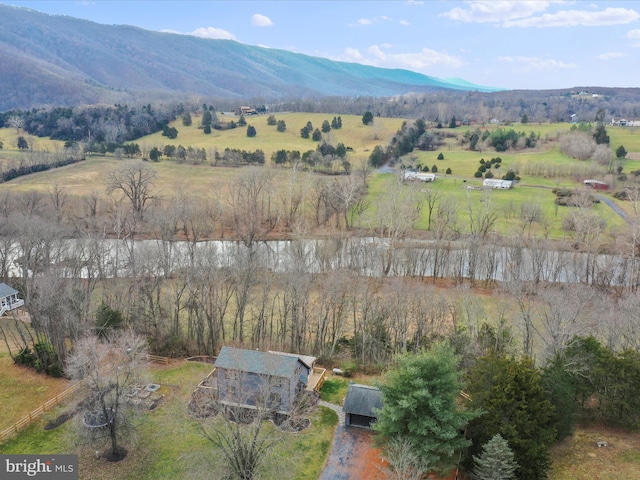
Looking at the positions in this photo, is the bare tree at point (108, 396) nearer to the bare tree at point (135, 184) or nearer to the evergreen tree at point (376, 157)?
the bare tree at point (135, 184)

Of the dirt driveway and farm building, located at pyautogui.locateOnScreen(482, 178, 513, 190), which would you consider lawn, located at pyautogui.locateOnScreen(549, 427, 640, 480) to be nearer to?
the dirt driveway

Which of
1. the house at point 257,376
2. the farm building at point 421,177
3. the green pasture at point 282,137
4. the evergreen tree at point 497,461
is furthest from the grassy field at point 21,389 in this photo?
the green pasture at point 282,137

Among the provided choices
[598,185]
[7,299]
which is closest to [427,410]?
[7,299]

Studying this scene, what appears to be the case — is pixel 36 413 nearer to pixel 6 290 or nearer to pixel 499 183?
pixel 6 290

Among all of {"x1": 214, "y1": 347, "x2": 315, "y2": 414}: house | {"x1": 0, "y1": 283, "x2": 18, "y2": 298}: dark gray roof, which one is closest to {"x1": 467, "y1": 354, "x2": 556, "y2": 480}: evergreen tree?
{"x1": 214, "y1": 347, "x2": 315, "y2": 414}: house

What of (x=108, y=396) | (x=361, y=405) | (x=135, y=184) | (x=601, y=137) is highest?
(x=601, y=137)

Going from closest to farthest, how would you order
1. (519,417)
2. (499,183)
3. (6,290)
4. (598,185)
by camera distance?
(519,417) → (6,290) → (598,185) → (499,183)
